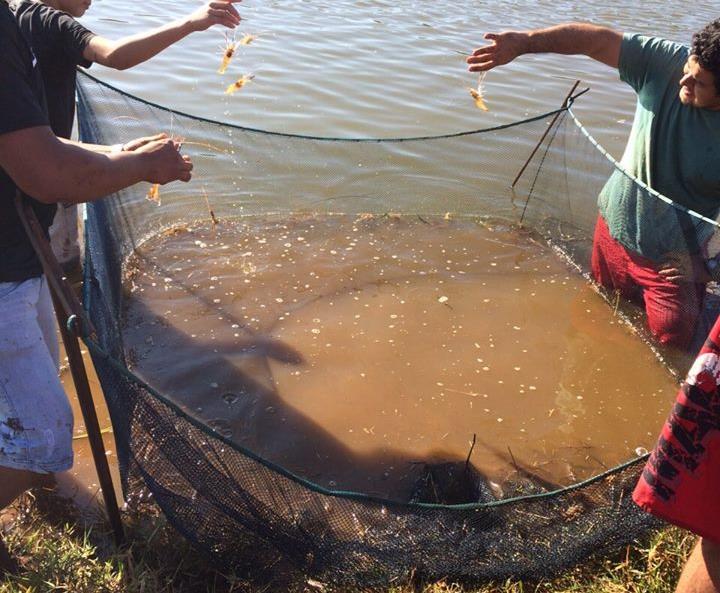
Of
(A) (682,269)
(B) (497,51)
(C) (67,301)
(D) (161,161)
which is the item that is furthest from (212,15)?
(A) (682,269)

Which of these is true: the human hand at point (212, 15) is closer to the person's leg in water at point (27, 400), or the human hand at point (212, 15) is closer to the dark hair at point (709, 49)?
the person's leg in water at point (27, 400)

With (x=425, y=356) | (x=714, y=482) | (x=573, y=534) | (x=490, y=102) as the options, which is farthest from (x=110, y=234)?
(x=490, y=102)

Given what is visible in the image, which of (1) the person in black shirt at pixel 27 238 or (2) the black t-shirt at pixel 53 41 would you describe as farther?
(2) the black t-shirt at pixel 53 41

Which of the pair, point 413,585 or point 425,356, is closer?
point 413,585

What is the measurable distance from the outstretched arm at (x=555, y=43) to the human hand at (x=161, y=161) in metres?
2.05

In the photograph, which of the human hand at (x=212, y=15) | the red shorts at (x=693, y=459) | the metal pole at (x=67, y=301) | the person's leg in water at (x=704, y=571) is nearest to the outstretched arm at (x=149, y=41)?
the human hand at (x=212, y=15)

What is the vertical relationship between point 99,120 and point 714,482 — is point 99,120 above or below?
above

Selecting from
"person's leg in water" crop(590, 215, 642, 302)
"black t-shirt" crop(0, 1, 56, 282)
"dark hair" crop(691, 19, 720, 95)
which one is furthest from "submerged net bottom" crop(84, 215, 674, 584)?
"dark hair" crop(691, 19, 720, 95)

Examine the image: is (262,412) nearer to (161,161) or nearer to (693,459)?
(161,161)

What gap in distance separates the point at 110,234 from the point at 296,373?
1226 mm

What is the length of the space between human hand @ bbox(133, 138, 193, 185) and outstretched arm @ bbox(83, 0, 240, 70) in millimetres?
1033

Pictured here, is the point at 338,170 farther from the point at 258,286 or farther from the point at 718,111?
the point at 718,111

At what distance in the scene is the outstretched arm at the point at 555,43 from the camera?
3.97 meters

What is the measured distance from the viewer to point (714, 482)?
1.86 metres
